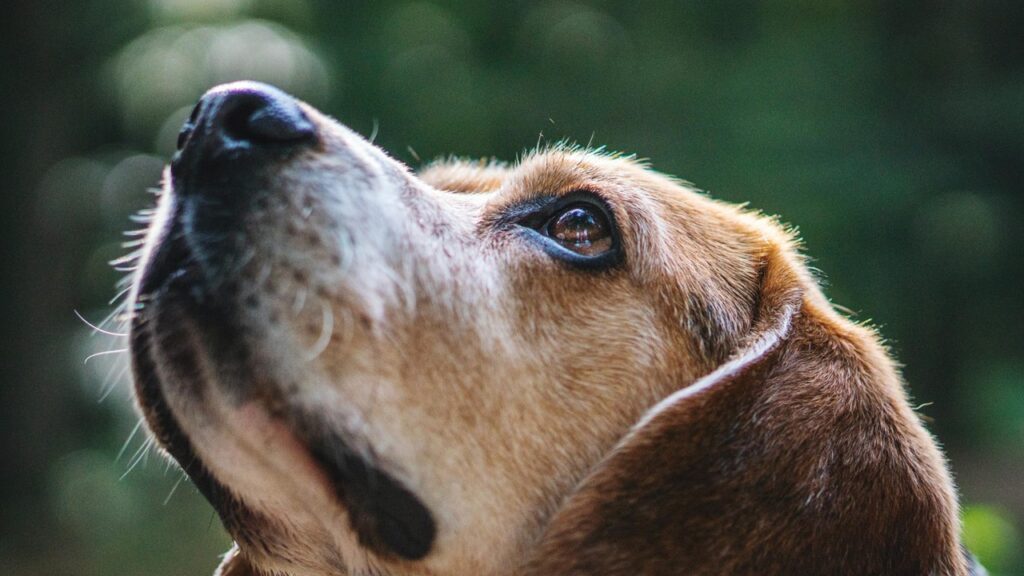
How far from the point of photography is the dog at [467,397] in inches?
101

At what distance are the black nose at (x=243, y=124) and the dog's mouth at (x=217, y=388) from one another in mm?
206

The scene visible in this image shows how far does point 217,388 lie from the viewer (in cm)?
A: 258

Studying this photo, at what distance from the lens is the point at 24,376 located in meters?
10.5

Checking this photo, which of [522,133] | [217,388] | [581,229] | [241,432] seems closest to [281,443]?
[241,432]

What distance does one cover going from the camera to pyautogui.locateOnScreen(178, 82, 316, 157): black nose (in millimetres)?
2691

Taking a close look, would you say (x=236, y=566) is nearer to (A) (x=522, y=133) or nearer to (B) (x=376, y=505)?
(B) (x=376, y=505)

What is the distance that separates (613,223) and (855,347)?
0.82m

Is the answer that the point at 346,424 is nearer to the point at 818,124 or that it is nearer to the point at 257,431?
the point at 257,431

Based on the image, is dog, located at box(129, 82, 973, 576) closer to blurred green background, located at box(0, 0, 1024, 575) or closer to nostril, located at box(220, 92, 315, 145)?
nostril, located at box(220, 92, 315, 145)

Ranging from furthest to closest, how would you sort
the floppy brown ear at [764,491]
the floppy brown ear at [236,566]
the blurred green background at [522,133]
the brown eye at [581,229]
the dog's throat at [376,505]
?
1. the blurred green background at [522,133]
2. the floppy brown ear at [236,566]
3. the brown eye at [581,229]
4. the dog's throat at [376,505]
5. the floppy brown ear at [764,491]

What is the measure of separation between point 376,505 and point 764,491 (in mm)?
1022

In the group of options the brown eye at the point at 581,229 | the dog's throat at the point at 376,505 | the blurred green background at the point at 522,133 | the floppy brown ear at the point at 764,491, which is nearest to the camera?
the floppy brown ear at the point at 764,491

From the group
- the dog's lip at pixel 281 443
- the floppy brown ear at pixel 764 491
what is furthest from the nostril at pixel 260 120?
the floppy brown ear at pixel 764 491

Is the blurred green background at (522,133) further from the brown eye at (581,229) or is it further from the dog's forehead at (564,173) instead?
the brown eye at (581,229)
